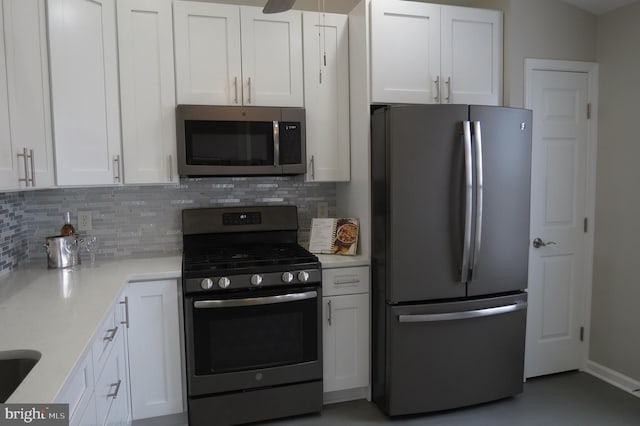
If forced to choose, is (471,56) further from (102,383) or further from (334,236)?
(102,383)

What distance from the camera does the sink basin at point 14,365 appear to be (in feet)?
4.05

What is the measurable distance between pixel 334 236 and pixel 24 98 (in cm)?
179

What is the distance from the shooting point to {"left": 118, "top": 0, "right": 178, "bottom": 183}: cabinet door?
2436 mm

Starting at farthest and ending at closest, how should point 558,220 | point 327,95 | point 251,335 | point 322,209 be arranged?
1. point 322,209
2. point 558,220
3. point 327,95
4. point 251,335

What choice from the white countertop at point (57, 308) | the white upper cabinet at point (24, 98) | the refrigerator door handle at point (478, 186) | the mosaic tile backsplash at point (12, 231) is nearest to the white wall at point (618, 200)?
the refrigerator door handle at point (478, 186)

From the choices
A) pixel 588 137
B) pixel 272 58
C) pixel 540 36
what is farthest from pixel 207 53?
pixel 588 137

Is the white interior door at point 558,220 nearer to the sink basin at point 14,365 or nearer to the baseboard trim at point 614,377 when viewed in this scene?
the baseboard trim at point 614,377

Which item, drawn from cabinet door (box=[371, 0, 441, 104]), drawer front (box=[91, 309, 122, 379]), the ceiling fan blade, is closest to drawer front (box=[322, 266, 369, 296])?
cabinet door (box=[371, 0, 441, 104])

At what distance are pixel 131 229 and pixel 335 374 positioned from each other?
1.58 meters

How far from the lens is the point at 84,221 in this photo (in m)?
2.70

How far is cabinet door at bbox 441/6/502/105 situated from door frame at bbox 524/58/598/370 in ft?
0.67

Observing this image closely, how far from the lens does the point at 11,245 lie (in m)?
2.37

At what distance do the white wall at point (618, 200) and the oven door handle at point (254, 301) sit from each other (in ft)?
6.56

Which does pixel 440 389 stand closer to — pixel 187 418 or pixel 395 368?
pixel 395 368
